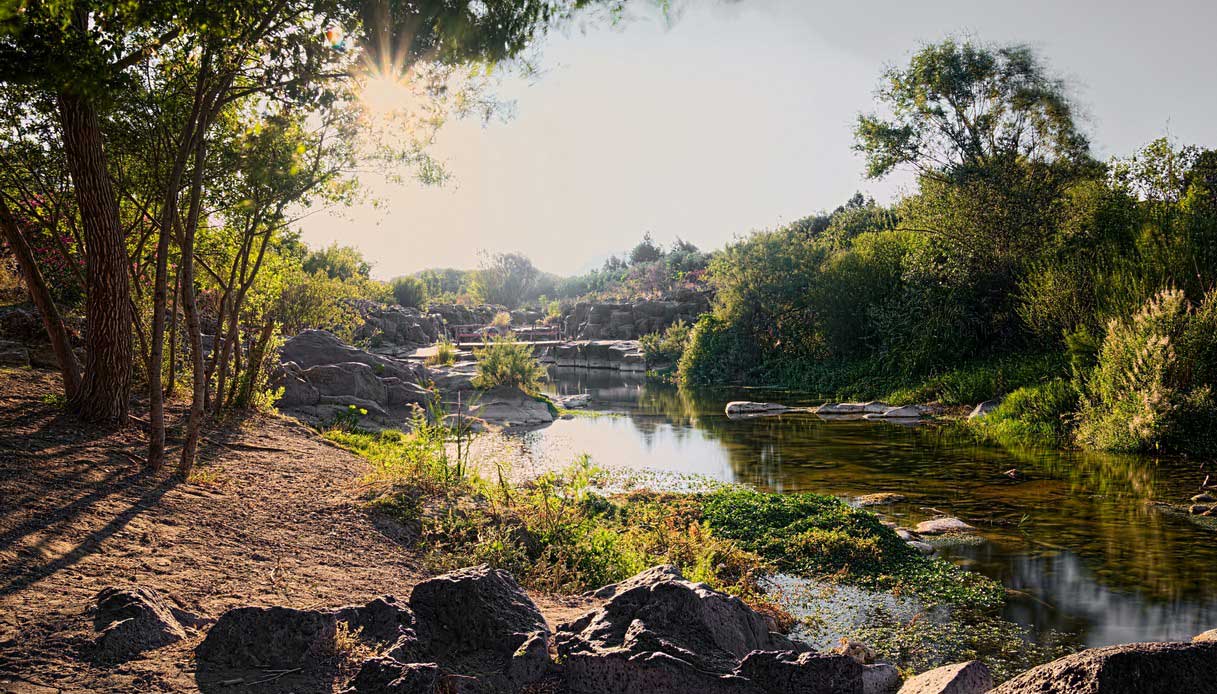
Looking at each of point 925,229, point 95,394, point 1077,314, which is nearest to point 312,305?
point 95,394

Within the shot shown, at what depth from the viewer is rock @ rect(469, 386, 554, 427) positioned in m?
15.5

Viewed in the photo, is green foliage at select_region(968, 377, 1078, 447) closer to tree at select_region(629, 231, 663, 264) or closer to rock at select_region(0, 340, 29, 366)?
rock at select_region(0, 340, 29, 366)

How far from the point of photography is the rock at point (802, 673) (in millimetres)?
3219

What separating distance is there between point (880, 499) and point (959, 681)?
21.6 feet

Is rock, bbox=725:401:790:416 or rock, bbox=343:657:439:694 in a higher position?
rock, bbox=343:657:439:694

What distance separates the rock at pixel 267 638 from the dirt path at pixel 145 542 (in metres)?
0.12

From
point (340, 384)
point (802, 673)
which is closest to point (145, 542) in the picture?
point (802, 673)

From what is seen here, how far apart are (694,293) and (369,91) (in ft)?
98.1

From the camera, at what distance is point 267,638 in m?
3.13

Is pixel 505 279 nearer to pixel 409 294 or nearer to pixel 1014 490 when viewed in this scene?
pixel 409 294

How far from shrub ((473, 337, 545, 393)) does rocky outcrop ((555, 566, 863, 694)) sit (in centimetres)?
1348

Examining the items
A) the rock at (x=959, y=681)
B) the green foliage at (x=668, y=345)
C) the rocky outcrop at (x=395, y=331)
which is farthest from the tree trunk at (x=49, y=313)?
the green foliage at (x=668, y=345)

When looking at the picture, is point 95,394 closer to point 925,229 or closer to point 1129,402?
point 1129,402

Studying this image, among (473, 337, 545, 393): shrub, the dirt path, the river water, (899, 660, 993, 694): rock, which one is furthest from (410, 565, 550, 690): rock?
(473, 337, 545, 393): shrub
